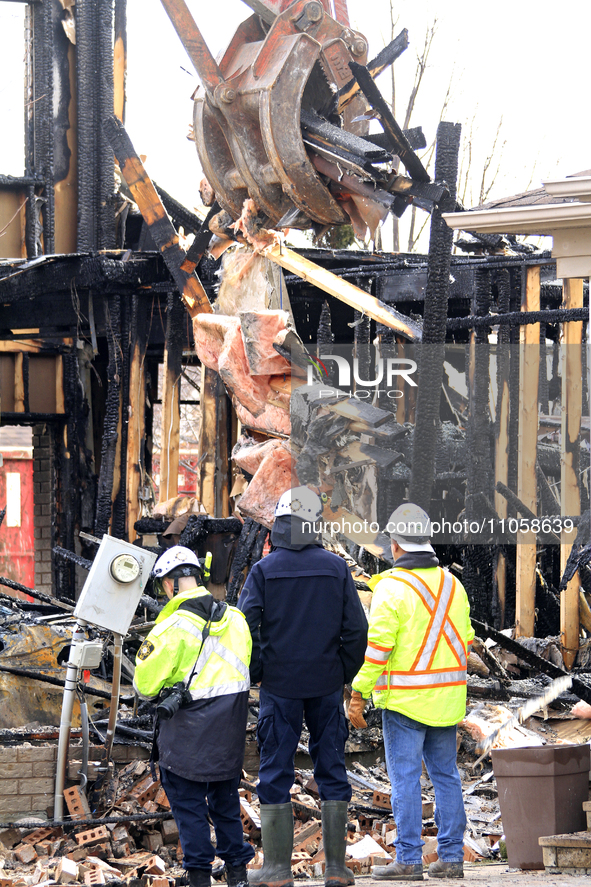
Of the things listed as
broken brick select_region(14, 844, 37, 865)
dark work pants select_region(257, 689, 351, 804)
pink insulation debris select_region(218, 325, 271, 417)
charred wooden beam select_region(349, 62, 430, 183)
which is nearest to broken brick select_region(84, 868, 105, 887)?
broken brick select_region(14, 844, 37, 865)

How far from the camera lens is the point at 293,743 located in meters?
→ 4.59

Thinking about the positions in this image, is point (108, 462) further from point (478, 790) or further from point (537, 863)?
point (537, 863)

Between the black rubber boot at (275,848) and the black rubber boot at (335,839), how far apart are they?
175 mm

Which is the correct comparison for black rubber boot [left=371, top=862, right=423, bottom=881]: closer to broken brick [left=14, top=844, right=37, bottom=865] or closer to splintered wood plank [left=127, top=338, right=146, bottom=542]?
broken brick [left=14, top=844, right=37, bottom=865]

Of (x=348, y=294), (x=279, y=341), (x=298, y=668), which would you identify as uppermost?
(x=348, y=294)

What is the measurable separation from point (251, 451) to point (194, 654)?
3283 millimetres

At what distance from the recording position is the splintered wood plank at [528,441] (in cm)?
888

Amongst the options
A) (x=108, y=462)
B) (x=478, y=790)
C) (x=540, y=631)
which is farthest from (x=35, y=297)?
(x=478, y=790)

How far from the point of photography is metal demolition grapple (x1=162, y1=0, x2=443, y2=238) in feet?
20.1

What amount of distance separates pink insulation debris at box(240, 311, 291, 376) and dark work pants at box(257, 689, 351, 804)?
3.34 meters

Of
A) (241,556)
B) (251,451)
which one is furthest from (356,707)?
(241,556)

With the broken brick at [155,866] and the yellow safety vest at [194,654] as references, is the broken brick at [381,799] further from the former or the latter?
the yellow safety vest at [194,654]

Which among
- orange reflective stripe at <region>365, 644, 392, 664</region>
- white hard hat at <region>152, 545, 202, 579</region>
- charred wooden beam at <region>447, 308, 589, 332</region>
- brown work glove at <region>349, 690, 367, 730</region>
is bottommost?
brown work glove at <region>349, 690, 367, 730</region>

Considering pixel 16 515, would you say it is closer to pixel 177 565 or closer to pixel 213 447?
pixel 213 447
